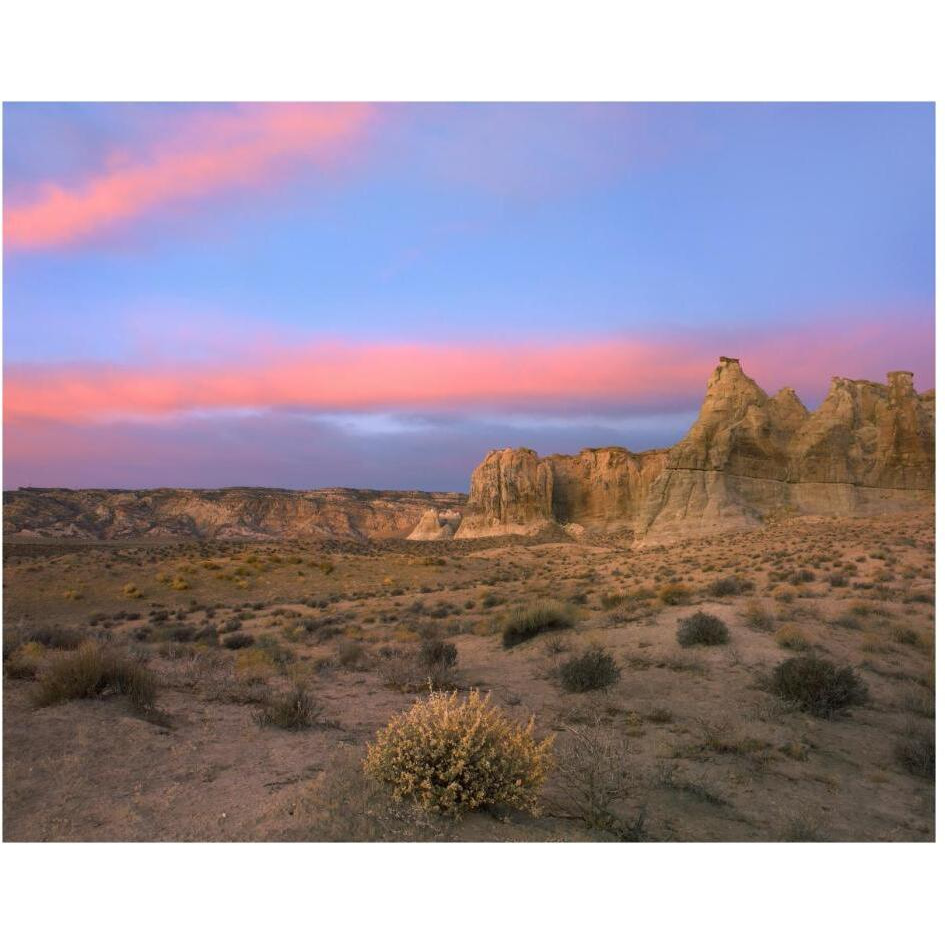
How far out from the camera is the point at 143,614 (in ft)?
82.0

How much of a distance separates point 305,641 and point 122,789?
1109 cm

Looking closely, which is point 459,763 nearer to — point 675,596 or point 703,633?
point 703,633

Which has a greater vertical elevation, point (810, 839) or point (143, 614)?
point (810, 839)

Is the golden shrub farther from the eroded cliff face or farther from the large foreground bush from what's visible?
the eroded cliff face

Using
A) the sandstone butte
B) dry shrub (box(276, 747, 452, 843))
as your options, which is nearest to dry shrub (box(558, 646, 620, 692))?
dry shrub (box(276, 747, 452, 843))

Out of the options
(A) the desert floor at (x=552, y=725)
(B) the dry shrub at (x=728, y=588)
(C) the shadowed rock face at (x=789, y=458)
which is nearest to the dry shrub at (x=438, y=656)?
(A) the desert floor at (x=552, y=725)

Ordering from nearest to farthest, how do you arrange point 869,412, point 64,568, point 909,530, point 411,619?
point 411,619 → point 909,530 → point 64,568 → point 869,412

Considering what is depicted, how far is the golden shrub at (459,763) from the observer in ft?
16.3

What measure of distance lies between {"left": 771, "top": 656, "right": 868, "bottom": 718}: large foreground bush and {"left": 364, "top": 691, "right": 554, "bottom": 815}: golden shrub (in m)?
5.22

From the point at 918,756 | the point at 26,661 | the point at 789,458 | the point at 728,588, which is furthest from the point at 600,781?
the point at 789,458

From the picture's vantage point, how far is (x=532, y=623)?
1402cm

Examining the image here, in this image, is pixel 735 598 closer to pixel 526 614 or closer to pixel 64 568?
pixel 526 614

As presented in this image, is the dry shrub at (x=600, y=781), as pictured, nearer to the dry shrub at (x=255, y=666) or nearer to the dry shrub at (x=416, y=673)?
the dry shrub at (x=416, y=673)
